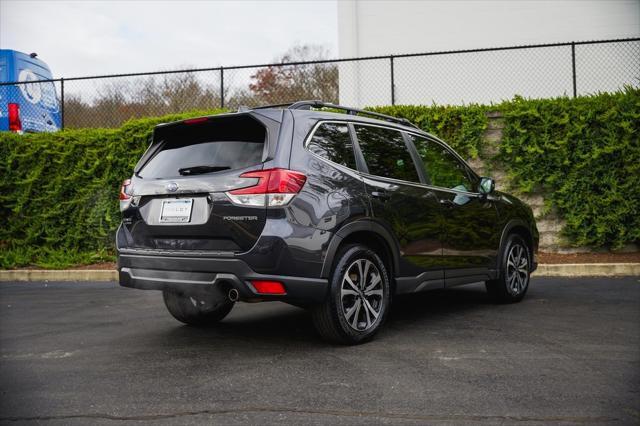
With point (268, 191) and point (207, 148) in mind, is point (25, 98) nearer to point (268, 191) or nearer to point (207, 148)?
point (207, 148)

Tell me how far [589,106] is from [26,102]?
448 inches

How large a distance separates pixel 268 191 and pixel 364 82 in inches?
480

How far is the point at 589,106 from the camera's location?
9.92m

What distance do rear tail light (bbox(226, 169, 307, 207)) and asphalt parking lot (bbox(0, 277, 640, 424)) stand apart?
1085mm

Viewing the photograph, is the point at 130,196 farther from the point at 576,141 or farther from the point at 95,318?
the point at 576,141

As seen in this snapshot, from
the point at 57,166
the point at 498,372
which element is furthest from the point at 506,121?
the point at 57,166

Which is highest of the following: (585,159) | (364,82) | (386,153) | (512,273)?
(364,82)

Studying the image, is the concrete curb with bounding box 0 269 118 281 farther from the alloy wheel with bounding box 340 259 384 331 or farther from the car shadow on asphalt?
the alloy wheel with bounding box 340 259 384 331

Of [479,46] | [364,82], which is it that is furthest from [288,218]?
[479,46]

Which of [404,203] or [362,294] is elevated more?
[404,203]

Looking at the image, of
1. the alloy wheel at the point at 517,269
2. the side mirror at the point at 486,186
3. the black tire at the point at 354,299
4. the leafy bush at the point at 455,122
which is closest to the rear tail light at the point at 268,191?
Answer: the black tire at the point at 354,299

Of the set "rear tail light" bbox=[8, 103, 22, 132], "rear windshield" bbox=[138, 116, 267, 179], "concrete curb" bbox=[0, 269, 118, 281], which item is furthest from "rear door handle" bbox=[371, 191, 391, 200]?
"rear tail light" bbox=[8, 103, 22, 132]

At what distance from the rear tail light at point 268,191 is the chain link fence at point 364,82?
28.3ft

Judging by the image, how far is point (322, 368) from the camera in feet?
12.9
